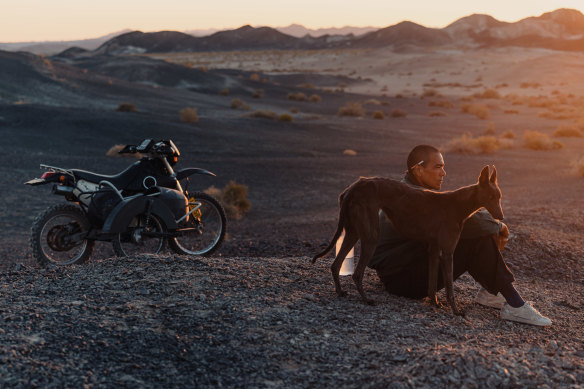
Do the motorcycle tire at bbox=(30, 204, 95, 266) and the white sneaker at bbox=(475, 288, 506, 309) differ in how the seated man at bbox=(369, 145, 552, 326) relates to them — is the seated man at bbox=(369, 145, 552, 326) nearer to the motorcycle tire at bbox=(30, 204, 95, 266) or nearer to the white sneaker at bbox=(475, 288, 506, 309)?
the white sneaker at bbox=(475, 288, 506, 309)

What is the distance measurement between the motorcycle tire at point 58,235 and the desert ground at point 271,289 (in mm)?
309

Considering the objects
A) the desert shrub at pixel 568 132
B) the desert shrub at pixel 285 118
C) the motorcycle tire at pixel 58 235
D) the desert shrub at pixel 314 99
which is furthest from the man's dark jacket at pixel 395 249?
the desert shrub at pixel 314 99

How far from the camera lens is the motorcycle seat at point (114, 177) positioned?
7293 millimetres

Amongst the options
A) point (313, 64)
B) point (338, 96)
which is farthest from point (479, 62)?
point (338, 96)

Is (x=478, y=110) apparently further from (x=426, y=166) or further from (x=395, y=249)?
(x=395, y=249)

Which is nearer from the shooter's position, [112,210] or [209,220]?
[112,210]

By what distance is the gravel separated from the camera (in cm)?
384

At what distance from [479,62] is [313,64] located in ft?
83.0

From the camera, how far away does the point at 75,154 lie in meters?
19.4

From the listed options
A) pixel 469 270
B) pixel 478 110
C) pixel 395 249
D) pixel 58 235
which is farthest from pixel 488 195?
pixel 478 110

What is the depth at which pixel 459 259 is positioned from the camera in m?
5.36

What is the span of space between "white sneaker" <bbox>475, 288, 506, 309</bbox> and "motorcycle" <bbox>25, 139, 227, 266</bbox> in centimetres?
376

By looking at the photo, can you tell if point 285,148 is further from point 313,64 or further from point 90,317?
point 313,64

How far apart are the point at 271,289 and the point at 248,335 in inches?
43.8
